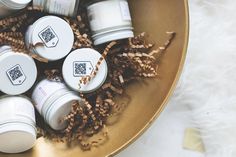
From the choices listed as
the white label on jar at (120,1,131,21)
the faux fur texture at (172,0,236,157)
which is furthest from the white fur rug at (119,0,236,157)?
the white label on jar at (120,1,131,21)

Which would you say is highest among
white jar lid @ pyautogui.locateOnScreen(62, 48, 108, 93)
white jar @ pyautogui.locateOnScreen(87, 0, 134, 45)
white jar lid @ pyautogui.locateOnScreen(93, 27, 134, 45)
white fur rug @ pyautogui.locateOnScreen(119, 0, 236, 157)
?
white jar @ pyautogui.locateOnScreen(87, 0, 134, 45)

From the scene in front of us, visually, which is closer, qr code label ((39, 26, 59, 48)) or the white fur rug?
qr code label ((39, 26, 59, 48))

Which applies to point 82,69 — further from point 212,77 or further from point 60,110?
point 212,77

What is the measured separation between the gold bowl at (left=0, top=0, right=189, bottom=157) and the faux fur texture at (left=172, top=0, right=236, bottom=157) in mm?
93

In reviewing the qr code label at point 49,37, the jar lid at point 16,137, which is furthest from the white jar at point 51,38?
the jar lid at point 16,137

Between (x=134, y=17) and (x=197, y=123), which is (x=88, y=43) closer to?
(x=134, y=17)

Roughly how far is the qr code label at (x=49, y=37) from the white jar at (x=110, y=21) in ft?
0.19

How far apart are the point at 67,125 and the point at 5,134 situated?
0.32 feet

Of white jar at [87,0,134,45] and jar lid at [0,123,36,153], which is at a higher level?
white jar at [87,0,134,45]

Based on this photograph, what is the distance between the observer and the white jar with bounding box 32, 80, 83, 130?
2.15 feet

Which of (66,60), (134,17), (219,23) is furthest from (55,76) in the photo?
(219,23)

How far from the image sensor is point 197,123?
77cm

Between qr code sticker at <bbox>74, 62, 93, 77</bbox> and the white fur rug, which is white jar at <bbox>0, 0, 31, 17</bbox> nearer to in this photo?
qr code sticker at <bbox>74, 62, 93, 77</bbox>

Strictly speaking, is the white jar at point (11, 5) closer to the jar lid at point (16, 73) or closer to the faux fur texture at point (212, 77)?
the jar lid at point (16, 73)
